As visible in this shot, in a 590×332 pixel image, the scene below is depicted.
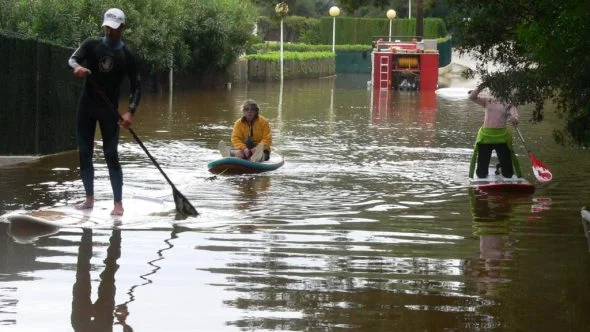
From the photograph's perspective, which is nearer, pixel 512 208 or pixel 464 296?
pixel 464 296

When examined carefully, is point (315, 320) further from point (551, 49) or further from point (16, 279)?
point (551, 49)

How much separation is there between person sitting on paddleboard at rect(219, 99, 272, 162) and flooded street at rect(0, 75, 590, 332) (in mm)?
502

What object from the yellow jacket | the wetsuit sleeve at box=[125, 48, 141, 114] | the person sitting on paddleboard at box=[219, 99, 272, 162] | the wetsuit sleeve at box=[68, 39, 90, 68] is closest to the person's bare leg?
the wetsuit sleeve at box=[125, 48, 141, 114]

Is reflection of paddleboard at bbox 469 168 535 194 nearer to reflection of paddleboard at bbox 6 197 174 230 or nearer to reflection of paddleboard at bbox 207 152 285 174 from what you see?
reflection of paddleboard at bbox 207 152 285 174

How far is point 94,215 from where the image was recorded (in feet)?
38.4

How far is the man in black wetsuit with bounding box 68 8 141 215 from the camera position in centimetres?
1144

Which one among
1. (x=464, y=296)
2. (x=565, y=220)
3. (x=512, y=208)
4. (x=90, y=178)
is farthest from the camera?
(x=512, y=208)

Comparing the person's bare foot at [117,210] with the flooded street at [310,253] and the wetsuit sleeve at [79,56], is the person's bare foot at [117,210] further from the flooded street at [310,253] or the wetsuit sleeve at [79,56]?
the wetsuit sleeve at [79,56]

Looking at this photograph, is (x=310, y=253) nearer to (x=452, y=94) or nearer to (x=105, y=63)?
(x=105, y=63)

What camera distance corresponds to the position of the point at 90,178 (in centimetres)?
1184

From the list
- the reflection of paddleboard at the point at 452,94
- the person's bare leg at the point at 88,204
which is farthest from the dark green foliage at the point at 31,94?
the reflection of paddleboard at the point at 452,94

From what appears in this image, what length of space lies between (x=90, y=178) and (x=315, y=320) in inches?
185

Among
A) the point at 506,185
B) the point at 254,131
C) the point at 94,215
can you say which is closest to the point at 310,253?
the point at 94,215

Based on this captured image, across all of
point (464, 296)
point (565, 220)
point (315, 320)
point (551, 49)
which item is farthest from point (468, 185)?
point (315, 320)
